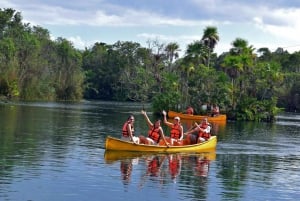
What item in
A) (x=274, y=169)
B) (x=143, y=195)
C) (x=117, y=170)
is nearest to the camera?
(x=143, y=195)

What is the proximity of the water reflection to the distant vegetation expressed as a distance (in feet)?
118

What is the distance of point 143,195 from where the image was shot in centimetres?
1791

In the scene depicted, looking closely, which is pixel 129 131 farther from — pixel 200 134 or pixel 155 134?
pixel 200 134

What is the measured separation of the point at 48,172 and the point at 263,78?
48239 millimetres

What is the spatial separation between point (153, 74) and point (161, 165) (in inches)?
1879

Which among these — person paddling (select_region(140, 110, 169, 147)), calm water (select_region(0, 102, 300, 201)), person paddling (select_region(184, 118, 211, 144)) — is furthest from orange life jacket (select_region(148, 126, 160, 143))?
person paddling (select_region(184, 118, 211, 144))

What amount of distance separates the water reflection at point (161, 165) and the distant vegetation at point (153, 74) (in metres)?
36.0

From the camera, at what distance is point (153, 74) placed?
2830 inches

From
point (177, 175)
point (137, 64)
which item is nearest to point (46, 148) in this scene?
point (177, 175)

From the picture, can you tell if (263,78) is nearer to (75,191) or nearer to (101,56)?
(75,191)

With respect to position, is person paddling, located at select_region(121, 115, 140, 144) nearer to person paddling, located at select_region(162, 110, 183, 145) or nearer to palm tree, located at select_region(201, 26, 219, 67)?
person paddling, located at select_region(162, 110, 183, 145)

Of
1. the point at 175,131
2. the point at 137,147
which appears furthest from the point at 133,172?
the point at 175,131

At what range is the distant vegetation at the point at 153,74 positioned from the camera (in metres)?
65.2

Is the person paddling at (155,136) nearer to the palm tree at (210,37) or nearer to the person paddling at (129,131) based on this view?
the person paddling at (129,131)
